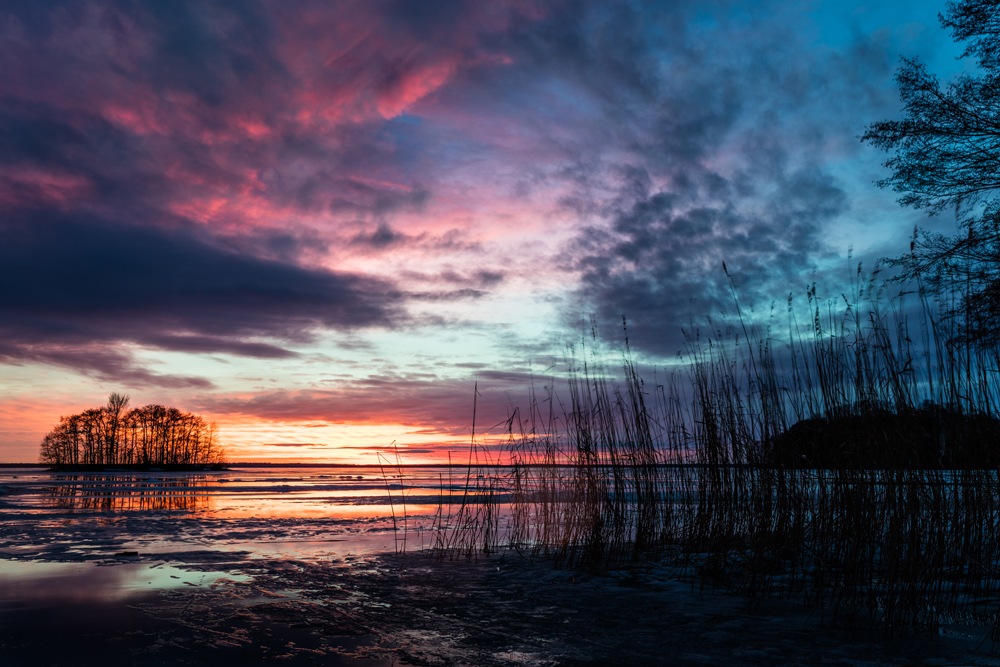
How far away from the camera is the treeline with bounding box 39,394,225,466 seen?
163 feet

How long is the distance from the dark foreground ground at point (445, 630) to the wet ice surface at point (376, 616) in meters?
0.01

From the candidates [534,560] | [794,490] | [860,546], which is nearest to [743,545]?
[794,490]

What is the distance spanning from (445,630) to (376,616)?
545 mm

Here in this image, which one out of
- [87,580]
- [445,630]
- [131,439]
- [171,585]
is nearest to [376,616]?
[445,630]

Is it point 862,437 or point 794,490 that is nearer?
point 862,437

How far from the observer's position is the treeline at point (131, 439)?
49.7 meters

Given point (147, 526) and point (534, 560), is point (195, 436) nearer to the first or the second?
point (147, 526)

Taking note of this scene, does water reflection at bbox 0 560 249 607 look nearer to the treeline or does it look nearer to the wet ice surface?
the wet ice surface

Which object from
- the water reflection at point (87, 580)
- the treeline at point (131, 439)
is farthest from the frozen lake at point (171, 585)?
the treeline at point (131, 439)

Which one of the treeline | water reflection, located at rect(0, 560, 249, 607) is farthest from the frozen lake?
the treeline

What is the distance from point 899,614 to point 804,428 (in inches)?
64.4

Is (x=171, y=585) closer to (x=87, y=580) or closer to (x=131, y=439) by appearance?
(x=87, y=580)

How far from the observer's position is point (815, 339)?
3.98 metres

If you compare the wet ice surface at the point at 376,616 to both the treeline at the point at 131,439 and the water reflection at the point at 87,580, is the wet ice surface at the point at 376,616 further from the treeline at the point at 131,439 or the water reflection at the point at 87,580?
the treeline at the point at 131,439
